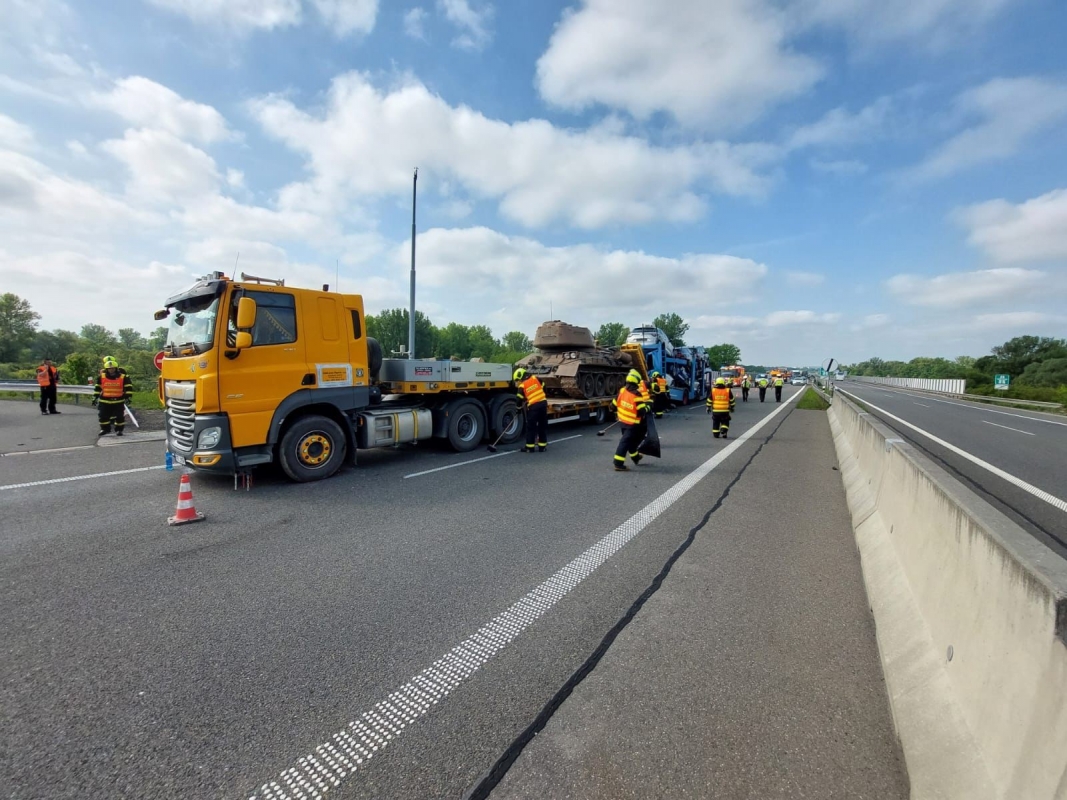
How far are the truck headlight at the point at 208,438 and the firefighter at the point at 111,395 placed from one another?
6.54 metres

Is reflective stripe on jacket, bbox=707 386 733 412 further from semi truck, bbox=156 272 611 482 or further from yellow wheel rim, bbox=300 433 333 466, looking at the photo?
yellow wheel rim, bbox=300 433 333 466

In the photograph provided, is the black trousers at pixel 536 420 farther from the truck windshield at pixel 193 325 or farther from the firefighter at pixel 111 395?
the firefighter at pixel 111 395

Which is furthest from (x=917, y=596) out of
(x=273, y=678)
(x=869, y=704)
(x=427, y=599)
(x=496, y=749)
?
(x=273, y=678)

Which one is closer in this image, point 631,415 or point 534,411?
point 631,415

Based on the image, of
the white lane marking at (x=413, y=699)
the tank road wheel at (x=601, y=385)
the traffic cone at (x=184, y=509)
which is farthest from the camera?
the tank road wheel at (x=601, y=385)

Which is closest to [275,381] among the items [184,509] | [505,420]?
[184,509]

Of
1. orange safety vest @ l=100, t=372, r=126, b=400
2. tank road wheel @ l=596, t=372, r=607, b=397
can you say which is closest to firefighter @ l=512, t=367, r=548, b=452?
tank road wheel @ l=596, t=372, r=607, b=397

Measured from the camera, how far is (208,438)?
19.4 ft

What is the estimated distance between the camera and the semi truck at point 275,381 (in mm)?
5965

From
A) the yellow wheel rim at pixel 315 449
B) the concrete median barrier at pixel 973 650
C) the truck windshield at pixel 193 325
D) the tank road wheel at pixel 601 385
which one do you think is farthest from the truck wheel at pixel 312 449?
the tank road wheel at pixel 601 385

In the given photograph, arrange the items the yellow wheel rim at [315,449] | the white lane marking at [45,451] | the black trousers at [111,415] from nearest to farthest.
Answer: the yellow wheel rim at [315,449]
the white lane marking at [45,451]
the black trousers at [111,415]

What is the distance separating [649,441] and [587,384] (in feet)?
23.8

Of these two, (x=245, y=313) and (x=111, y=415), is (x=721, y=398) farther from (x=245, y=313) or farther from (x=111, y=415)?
(x=111, y=415)

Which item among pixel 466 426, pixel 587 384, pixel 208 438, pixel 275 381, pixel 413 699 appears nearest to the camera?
pixel 413 699
